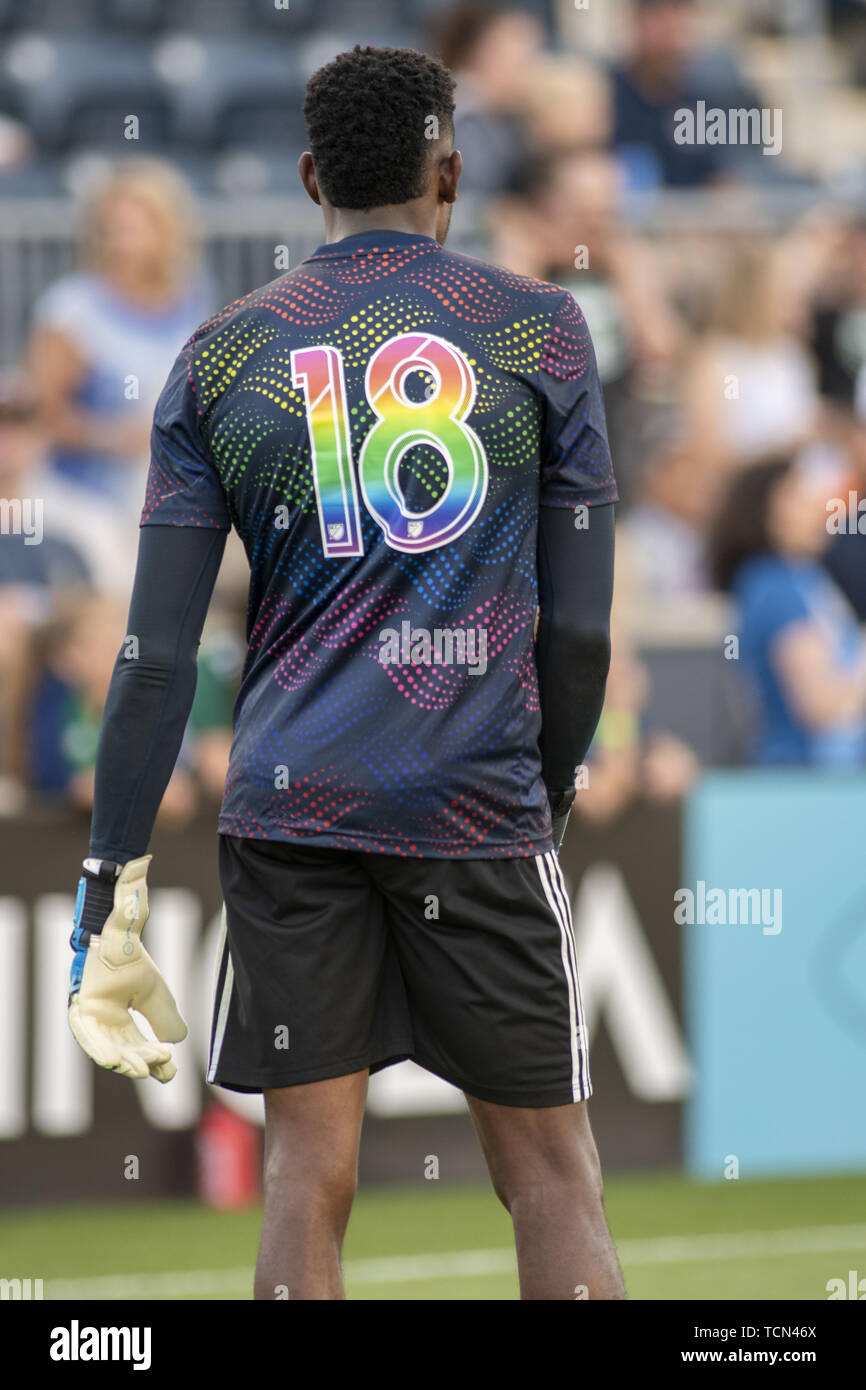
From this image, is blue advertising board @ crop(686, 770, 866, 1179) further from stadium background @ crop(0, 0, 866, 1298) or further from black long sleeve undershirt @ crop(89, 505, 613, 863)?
black long sleeve undershirt @ crop(89, 505, 613, 863)

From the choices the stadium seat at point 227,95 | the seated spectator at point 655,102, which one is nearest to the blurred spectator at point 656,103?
the seated spectator at point 655,102

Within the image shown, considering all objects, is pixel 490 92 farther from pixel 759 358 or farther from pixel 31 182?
pixel 31 182

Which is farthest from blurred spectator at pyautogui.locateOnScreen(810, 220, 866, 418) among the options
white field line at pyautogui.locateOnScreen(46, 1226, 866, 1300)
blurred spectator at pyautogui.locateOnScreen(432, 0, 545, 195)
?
white field line at pyautogui.locateOnScreen(46, 1226, 866, 1300)

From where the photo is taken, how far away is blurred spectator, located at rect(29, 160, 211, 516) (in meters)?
7.18

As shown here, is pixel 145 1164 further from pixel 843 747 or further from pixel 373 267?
pixel 373 267

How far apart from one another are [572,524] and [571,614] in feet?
0.42

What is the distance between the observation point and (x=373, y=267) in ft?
9.22

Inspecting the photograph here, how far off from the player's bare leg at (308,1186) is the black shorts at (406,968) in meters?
0.04

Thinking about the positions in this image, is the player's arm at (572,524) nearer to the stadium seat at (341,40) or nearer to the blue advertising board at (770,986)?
the blue advertising board at (770,986)

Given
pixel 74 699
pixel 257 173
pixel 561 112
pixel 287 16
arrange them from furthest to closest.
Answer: pixel 287 16 → pixel 257 173 → pixel 561 112 → pixel 74 699

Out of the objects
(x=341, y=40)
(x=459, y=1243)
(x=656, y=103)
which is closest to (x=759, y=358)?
(x=656, y=103)

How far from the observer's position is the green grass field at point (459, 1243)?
5246 mm

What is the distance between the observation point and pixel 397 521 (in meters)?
2.72

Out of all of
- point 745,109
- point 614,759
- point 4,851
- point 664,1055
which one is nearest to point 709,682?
point 614,759
